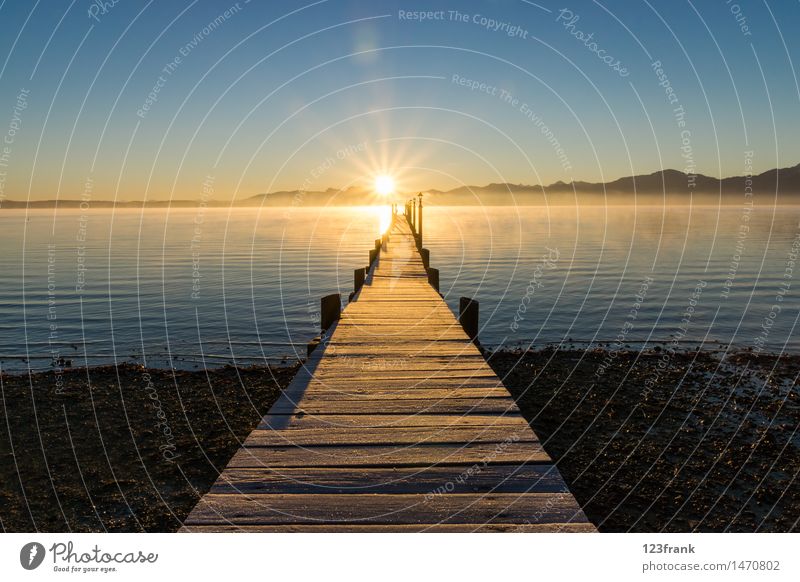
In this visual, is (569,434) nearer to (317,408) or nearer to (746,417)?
(746,417)

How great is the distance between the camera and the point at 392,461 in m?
4.39

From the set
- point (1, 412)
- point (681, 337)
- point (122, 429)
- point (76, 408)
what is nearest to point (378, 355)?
point (122, 429)

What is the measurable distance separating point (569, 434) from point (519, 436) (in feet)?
24.7

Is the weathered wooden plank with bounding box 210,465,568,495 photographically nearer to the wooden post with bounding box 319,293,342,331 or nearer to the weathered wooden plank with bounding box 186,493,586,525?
the weathered wooden plank with bounding box 186,493,586,525

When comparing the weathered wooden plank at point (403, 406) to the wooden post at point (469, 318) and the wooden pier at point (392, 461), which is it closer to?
the wooden pier at point (392, 461)

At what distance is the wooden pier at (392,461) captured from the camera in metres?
3.59

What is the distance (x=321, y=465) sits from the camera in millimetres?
4309

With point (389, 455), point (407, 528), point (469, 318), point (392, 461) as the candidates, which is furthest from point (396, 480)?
point (469, 318)

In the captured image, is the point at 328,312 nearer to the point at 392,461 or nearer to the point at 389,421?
the point at 389,421
